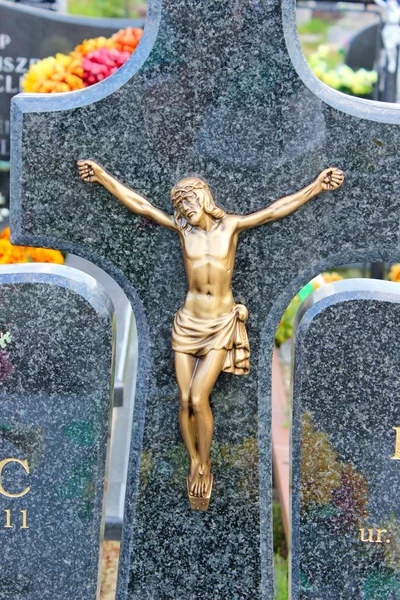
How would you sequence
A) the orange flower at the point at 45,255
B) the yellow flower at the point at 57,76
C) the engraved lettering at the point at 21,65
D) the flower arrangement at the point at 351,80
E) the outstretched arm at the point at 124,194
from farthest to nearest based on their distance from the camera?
the flower arrangement at the point at 351,80 → the engraved lettering at the point at 21,65 → the yellow flower at the point at 57,76 → the orange flower at the point at 45,255 → the outstretched arm at the point at 124,194

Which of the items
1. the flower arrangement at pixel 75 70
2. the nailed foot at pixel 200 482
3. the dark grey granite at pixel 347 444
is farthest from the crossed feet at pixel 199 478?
the flower arrangement at pixel 75 70

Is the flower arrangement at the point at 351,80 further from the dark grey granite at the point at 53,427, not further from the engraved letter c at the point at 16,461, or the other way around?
the engraved letter c at the point at 16,461

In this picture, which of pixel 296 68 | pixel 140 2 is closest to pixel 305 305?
pixel 296 68

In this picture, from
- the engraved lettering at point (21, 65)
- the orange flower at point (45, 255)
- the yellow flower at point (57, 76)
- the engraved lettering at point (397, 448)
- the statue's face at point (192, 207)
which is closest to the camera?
the statue's face at point (192, 207)

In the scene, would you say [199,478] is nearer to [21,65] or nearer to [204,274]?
[204,274]

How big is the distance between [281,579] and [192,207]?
2155mm

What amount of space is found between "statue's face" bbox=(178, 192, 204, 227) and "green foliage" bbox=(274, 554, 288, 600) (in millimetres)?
1944

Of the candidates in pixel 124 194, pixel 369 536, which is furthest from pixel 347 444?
pixel 124 194

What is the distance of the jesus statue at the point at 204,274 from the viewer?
3182 millimetres

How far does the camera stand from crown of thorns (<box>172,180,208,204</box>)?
3143 mm

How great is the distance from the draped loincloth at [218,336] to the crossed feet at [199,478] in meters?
0.39

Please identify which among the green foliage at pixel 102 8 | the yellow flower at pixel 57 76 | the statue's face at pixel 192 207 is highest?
the green foliage at pixel 102 8

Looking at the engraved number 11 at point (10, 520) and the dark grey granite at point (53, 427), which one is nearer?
the dark grey granite at point (53, 427)

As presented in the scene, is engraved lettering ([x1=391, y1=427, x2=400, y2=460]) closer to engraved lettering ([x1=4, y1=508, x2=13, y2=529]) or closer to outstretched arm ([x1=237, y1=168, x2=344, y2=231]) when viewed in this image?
outstretched arm ([x1=237, y1=168, x2=344, y2=231])
